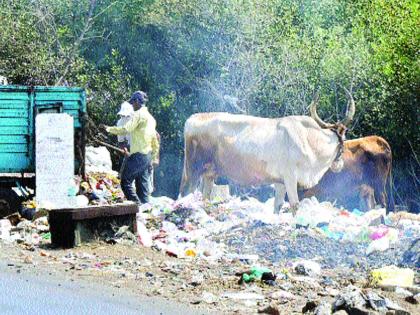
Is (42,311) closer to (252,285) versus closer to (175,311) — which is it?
(175,311)

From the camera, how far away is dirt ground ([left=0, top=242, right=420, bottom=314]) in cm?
753

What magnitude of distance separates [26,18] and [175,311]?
18.2 metres

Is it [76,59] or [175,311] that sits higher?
[76,59]

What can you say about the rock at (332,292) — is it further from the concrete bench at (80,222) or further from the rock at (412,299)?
the concrete bench at (80,222)

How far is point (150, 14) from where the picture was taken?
23969 mm

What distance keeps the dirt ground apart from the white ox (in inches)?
215

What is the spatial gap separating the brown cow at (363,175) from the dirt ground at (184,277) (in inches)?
302

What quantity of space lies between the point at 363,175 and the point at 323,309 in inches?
425

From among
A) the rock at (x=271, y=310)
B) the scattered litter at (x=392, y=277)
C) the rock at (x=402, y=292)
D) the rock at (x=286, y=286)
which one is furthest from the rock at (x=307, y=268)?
the rock at (x=271, y=310)

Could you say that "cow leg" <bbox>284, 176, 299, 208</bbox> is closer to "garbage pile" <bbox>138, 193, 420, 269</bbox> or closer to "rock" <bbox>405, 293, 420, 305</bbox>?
"garbage pile" <bbox>138, 193, 420, 269</bbox>

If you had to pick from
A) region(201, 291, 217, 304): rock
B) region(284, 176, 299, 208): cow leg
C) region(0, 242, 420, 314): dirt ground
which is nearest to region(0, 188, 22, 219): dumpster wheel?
region(0, 242, 420, 314): dirt ground

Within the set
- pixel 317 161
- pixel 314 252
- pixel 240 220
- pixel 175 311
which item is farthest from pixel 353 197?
pixel 175 311

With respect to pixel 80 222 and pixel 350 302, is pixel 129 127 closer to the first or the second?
pixel 80 222

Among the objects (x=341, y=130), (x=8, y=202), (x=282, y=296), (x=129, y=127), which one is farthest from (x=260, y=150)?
(x=282, y=296)
